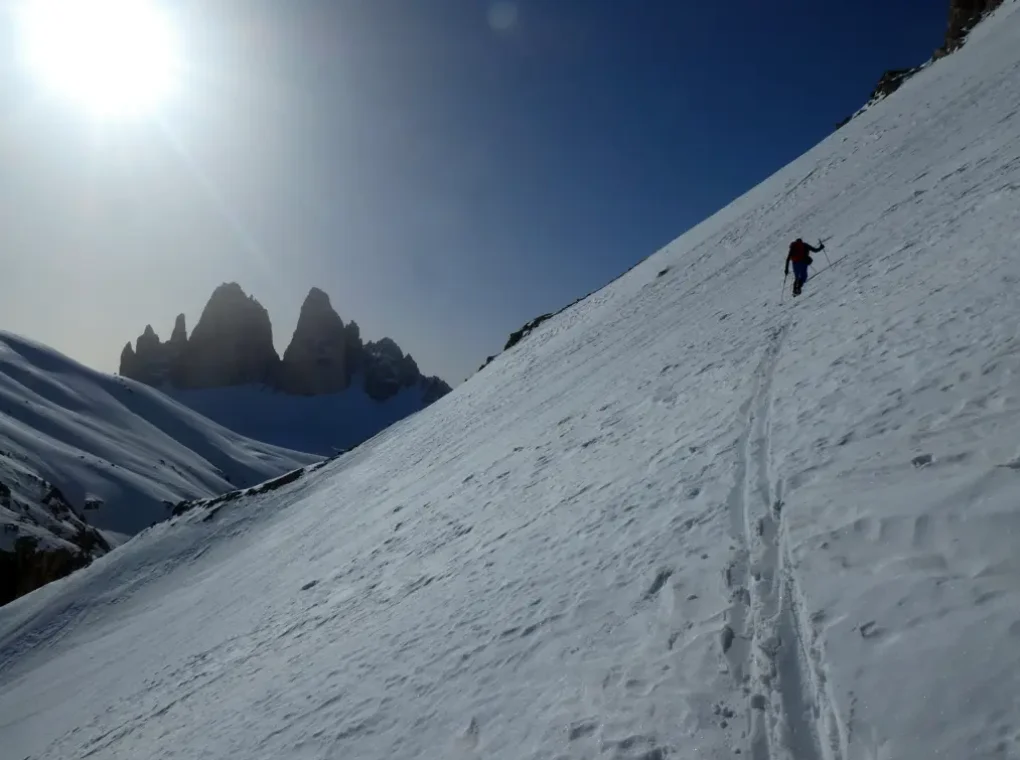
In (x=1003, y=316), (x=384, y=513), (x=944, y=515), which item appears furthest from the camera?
(x=384, y=513)

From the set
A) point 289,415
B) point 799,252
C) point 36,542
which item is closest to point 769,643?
point 799,252

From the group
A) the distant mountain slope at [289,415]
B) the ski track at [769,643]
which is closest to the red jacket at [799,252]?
the ski track at [769,643]

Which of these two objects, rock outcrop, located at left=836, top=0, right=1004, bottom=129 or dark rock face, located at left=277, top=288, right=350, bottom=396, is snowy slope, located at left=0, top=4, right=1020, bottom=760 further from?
dark rock face, located at left=277, top=288, right=350, bottom=396

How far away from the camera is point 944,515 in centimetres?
513

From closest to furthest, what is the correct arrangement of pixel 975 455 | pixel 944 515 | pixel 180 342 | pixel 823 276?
pixel 944 515 → pixel 975 455 → pixel 823 276 → pixel 180 342

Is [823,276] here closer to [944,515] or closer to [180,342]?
[944,515]

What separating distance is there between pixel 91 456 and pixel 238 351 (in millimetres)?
107557

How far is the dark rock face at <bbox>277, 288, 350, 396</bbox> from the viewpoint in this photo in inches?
7298

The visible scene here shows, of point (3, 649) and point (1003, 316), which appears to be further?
point (3, 649)

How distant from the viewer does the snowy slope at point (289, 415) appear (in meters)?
176

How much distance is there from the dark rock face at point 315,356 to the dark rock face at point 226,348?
28.7 ft

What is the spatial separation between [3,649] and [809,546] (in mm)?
39497

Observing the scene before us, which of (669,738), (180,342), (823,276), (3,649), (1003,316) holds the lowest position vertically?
(669,738)

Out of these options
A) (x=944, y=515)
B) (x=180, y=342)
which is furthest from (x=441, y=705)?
(x=180, y=342)
